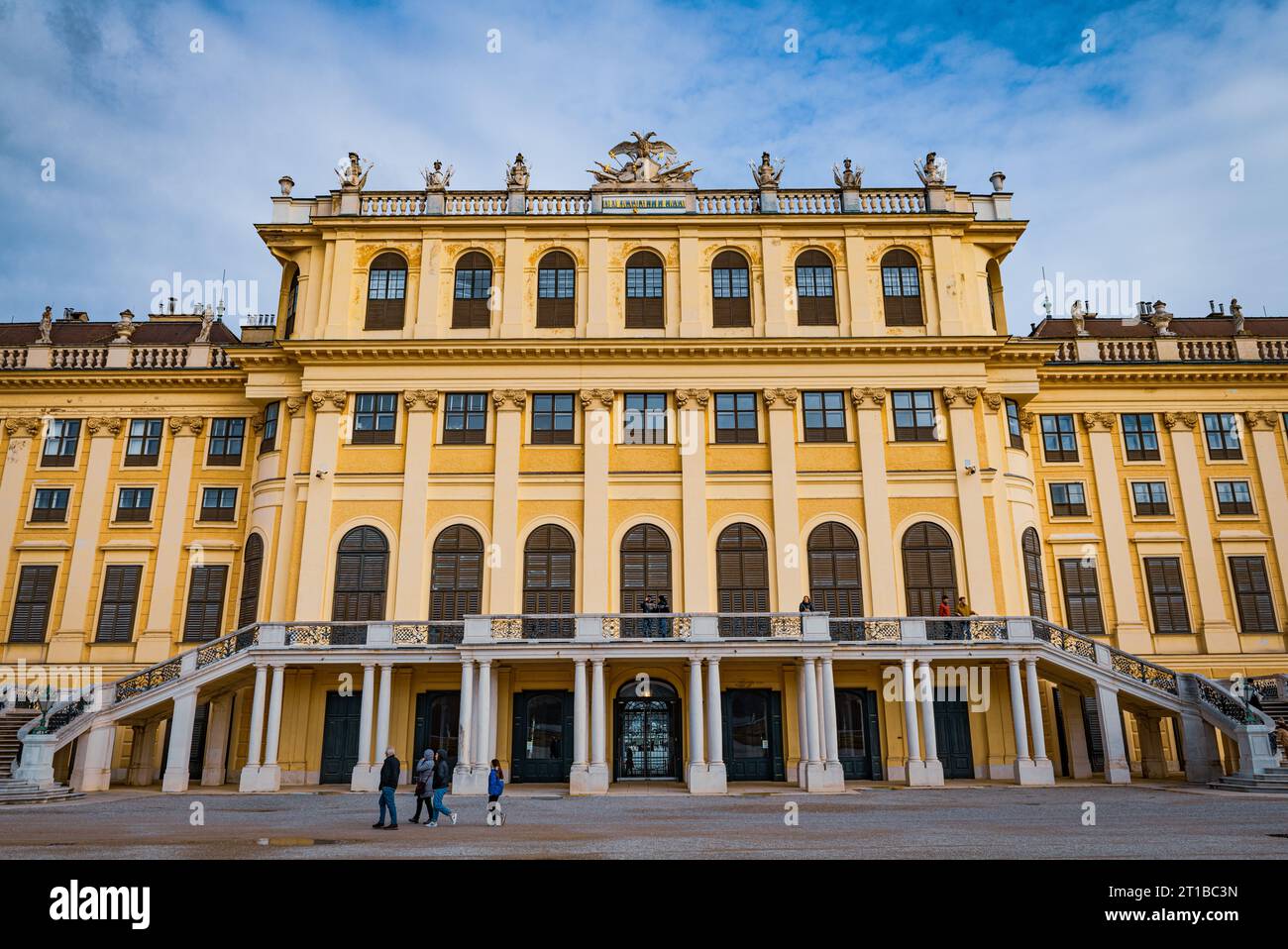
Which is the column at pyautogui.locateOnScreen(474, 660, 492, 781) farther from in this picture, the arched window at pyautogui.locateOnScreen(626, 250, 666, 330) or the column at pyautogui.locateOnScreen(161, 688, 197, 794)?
the arched window at pyautogui.locateOnScreen(626, 250, 666, 330)

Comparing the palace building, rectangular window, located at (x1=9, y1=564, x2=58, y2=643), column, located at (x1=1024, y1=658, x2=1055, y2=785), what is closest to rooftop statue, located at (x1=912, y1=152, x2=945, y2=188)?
the palace building

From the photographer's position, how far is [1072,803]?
2014 centimetres

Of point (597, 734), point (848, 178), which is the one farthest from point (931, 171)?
point (597, 734)

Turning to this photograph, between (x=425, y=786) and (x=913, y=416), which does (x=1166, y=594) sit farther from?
(x=425, y=786)

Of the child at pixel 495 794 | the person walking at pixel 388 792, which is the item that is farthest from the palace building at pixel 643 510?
the person walking at pixel 388 792

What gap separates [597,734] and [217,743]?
1290 cm

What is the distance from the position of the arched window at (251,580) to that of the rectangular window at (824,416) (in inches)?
756

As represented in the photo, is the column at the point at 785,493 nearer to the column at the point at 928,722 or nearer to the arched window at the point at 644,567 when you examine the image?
the arched window at the point at 644,567

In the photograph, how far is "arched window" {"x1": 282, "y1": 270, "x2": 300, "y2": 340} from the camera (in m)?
32.9

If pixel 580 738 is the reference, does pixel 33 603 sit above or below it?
above

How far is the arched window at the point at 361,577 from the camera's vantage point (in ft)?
96.1

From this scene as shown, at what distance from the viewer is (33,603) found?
3209 centimetres

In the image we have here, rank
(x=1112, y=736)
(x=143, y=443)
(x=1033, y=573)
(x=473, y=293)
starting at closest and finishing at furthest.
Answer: (x=1112, y=736) < (x=1033, y=573) < (x=473, y=293) < (x=143, y=443)
